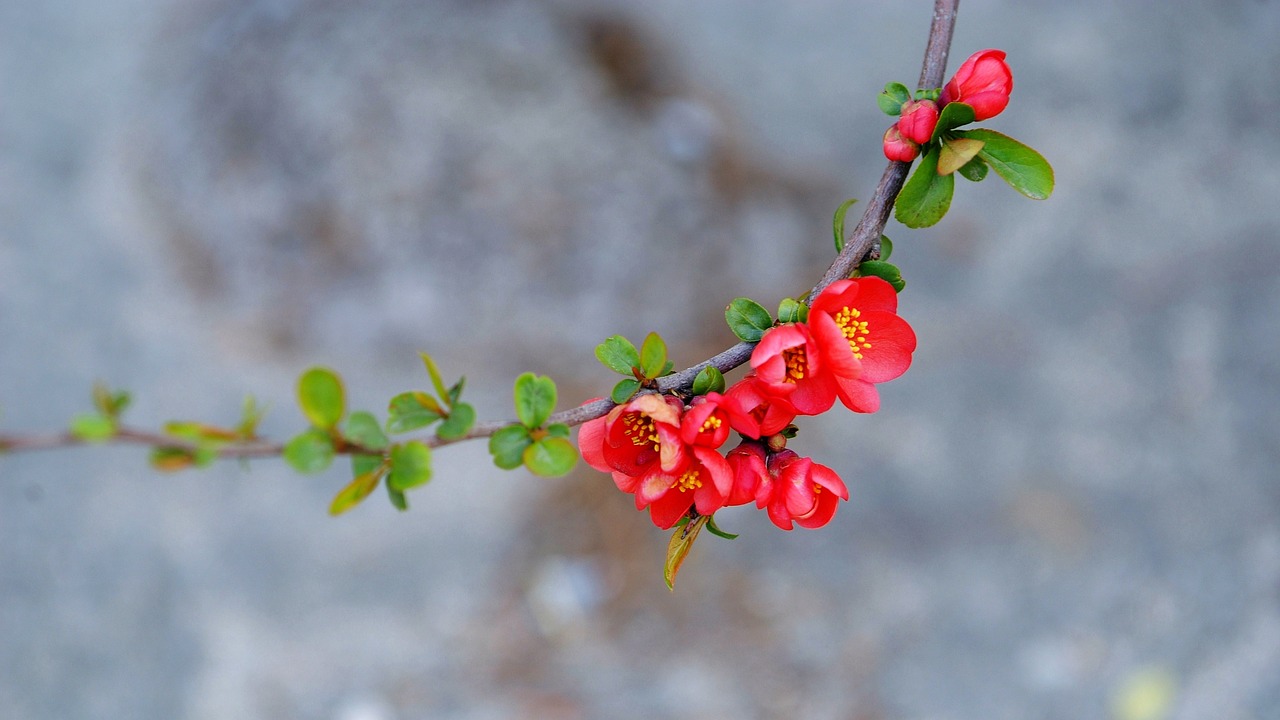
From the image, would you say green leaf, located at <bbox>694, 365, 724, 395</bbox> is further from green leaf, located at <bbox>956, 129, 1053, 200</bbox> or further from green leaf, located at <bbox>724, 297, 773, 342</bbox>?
green leaf, located at <bbox>956, 129, 1053, 200</bbox>

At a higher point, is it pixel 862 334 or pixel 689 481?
pixel 862 334

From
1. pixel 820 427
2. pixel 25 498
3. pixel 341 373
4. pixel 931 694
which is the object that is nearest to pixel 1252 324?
pixel 820 427

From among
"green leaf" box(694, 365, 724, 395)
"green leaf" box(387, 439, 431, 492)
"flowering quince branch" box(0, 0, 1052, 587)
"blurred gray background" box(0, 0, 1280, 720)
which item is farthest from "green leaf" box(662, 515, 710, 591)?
"blurred gray background" box(0, 0, 1280, 720)

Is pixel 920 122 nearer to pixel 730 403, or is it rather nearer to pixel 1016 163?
pixel 1016 163

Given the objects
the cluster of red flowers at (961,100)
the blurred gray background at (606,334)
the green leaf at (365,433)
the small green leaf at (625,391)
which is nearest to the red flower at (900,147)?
the cluster of red flowers at (961,100)

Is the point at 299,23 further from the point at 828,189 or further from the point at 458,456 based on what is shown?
the point at 828,189

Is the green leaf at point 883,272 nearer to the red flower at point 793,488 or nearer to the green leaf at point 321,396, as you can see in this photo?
the red flower at point 793,488

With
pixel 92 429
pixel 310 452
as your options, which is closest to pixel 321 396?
pixel 310 452
